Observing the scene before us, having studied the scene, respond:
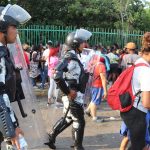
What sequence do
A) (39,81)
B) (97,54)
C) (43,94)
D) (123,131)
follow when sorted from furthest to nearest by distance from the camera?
Answer: 1. (39,81)
2. (43,94)
3. (97,54)
4. (123,131)

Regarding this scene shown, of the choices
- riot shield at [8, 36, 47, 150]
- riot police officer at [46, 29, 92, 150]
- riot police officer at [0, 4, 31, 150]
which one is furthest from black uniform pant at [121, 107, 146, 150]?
riot police officer at [46, 29, 92, 150]

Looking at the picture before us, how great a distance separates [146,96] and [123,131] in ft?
3.06

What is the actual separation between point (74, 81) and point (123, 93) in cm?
161

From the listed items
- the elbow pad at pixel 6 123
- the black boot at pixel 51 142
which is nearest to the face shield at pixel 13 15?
the elbow pad at pixel 6 123

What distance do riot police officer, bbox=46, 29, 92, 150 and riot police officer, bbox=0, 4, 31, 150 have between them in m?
1.72

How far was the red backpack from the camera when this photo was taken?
149 inches

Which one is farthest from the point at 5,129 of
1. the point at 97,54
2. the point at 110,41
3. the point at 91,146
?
the point at 110,41

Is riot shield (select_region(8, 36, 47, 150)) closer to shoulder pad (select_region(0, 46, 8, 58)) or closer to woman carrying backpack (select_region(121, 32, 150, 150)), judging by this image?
shoulder pad (select_region(0, 46, 8, 58))

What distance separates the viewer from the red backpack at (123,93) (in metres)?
3.79

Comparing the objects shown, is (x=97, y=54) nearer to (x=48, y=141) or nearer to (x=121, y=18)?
(x=48, y=141)

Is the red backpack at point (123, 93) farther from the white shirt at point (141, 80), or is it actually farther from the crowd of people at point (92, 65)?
the crowd of people at point (92, 65)

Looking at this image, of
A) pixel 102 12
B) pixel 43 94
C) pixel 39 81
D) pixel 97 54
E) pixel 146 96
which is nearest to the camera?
pixel 146 96

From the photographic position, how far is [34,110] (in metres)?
3.92

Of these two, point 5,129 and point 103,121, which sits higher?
point 5,129
